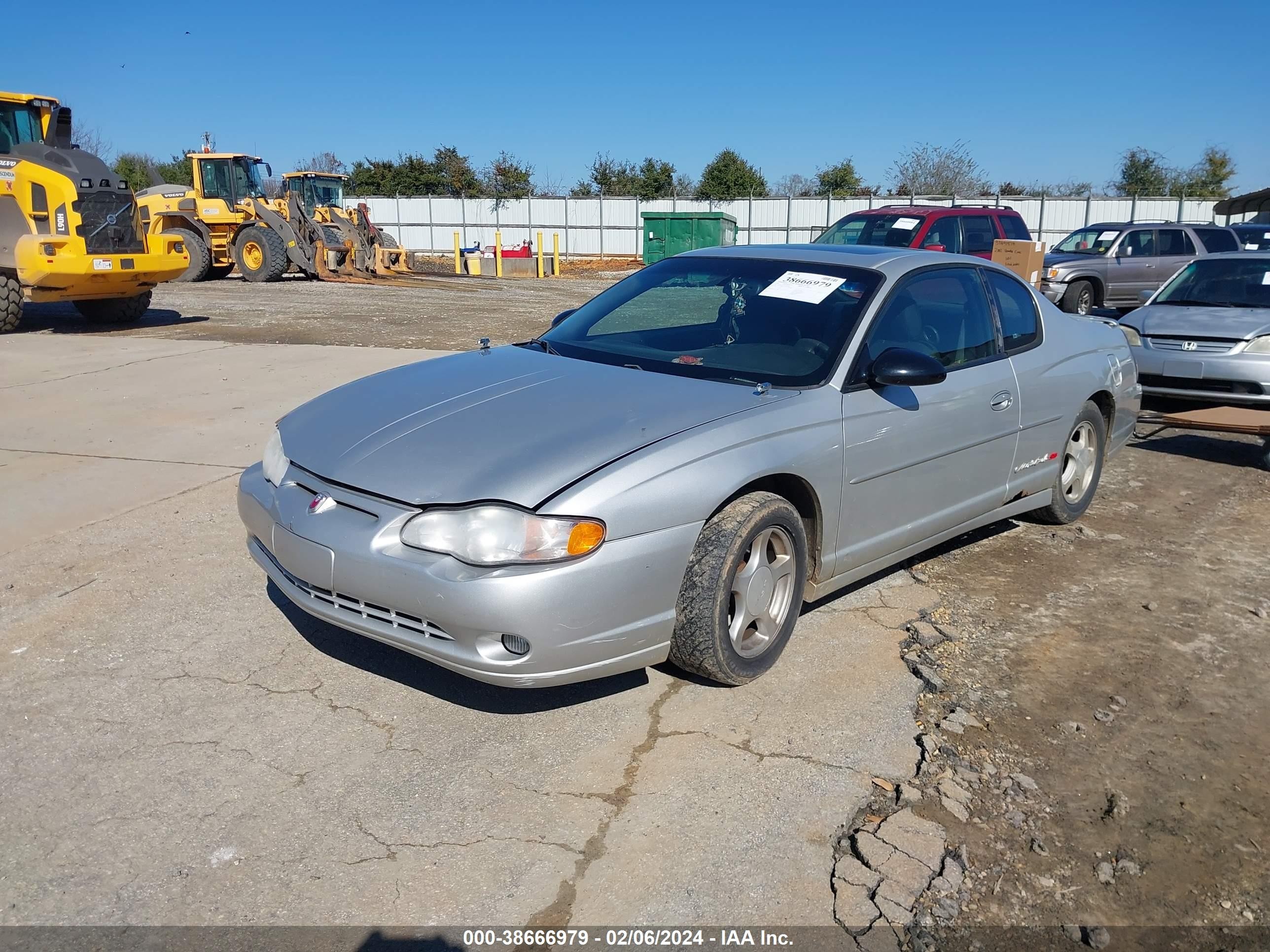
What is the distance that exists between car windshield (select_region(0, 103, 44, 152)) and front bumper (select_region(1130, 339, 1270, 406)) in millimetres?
13817

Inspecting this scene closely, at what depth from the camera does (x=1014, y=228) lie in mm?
14875

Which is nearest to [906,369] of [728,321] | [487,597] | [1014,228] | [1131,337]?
[728,321]

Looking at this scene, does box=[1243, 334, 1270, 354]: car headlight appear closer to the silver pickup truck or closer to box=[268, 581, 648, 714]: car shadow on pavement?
box=[268, 581, 648, 714]: car shadow on pavement

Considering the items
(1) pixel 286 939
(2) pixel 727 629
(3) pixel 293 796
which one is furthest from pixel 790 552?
(1) pixel 286 939

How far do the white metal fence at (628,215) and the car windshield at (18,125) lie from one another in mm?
26520

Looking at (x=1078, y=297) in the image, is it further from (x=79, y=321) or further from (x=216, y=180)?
(x=216, y=180)

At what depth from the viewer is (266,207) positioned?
2317cm

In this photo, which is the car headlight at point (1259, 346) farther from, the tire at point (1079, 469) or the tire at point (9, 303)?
the tire at point (9, 303)

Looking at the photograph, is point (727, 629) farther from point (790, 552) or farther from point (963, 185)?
point (963, 185)

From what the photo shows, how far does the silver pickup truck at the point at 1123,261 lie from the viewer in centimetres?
1562

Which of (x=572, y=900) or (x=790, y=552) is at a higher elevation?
(x=790, y=552)

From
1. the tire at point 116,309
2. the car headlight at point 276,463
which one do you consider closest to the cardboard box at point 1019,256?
the car headlight at point 276,463

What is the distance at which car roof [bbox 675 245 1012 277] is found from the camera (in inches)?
174

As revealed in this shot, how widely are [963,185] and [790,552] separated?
56.1 meters
